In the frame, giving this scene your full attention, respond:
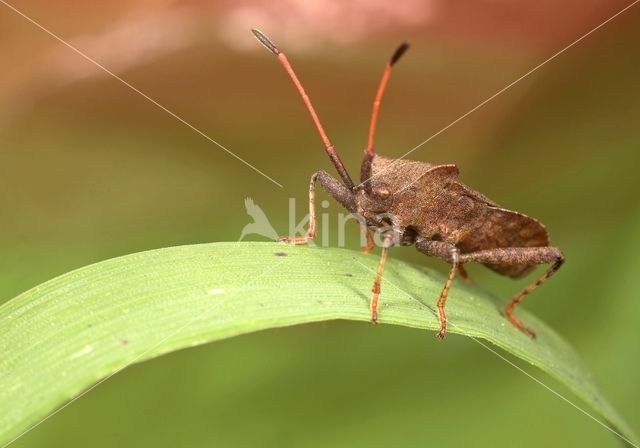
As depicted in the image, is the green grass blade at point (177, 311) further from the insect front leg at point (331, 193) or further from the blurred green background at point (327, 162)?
the blurred green background at point (327, 162)

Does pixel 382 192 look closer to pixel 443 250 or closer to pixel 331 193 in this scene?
pixel 331 193

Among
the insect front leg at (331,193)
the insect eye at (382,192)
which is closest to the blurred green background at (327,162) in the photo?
the insect front leg at (331,193)

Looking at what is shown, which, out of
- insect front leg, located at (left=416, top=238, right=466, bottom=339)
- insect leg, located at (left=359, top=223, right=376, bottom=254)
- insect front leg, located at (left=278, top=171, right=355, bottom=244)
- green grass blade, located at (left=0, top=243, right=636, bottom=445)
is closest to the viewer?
green grass blade, located at (left=0, top=243, right=636, bottom=445)

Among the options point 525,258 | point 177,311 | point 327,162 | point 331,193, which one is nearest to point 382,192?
point 331,193

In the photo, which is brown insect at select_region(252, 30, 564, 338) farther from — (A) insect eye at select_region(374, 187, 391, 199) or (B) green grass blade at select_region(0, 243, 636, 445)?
(B) green grass blade at select_region(0, 243, 636, 445)

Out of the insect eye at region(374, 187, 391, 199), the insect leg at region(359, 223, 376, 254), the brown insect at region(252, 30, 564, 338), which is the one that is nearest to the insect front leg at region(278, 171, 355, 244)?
the brown insect at region(252, 30, 564, 338)
